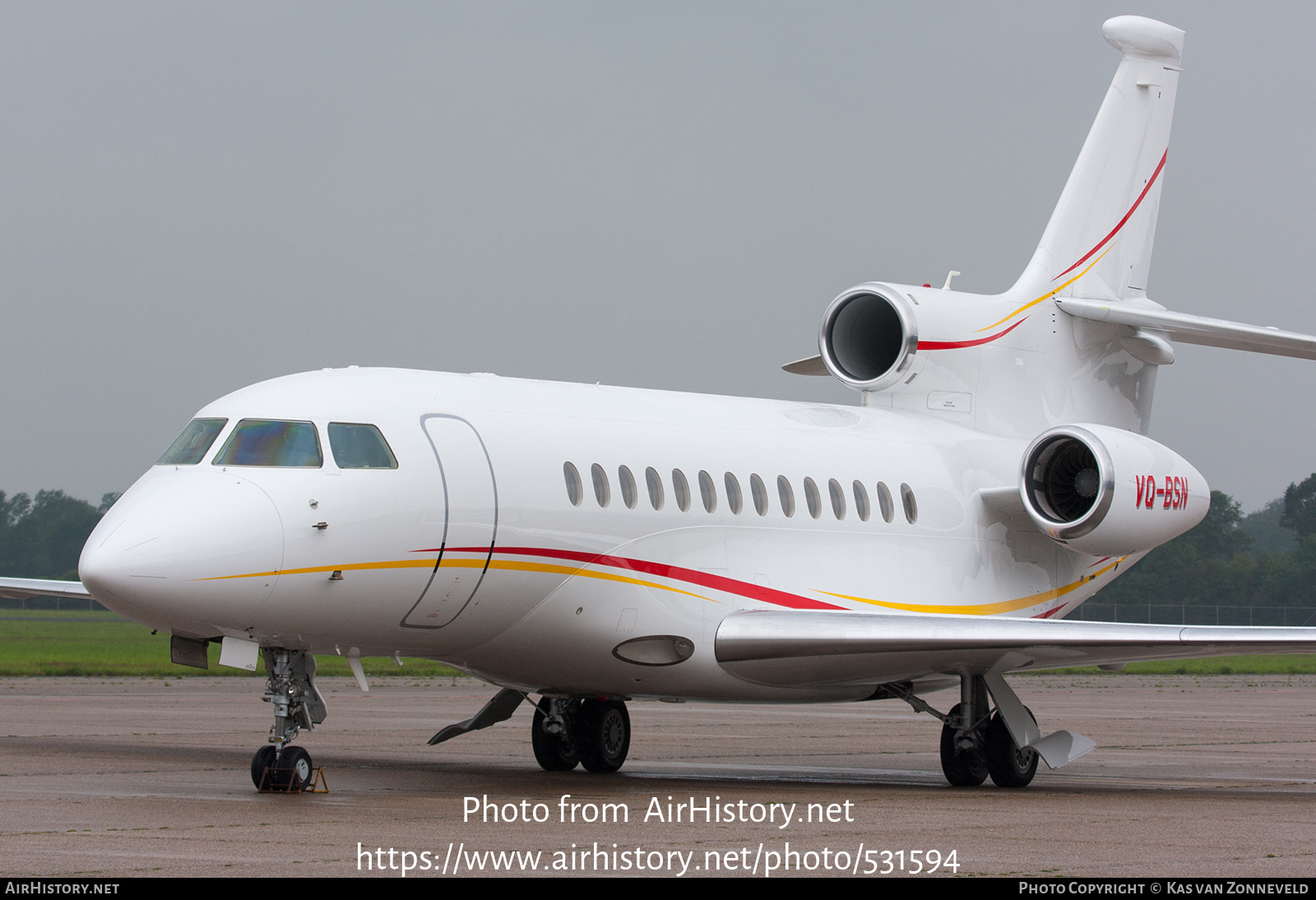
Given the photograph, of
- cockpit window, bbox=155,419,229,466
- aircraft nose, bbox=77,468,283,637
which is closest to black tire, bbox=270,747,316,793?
aircraft nose, bbox=77,468,283,637

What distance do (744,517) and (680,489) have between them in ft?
2.92

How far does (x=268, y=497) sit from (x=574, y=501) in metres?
3.03

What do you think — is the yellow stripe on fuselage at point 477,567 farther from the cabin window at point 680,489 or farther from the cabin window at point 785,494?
the cabin window at point 785,494

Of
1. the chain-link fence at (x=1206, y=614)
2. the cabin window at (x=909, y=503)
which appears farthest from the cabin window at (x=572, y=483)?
the chain-link fence at (x=1206, y=614)

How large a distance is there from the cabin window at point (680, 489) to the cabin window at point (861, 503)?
2571 millimetres

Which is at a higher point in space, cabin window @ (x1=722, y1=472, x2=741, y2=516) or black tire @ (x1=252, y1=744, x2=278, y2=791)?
cabin window @ (x1=722, y1=472, x2=741, y2=516)

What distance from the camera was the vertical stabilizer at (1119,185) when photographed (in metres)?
22.0

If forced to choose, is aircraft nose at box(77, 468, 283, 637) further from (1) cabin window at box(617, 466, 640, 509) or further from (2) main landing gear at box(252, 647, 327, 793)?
(1) cabin window at box(617, 466, 640, 509)

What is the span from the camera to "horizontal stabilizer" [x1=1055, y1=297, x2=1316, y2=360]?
775 inches

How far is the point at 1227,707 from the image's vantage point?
35.0 metres

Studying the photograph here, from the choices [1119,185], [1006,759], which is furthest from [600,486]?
[1119,185]

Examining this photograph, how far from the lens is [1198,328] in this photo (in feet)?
67.5
